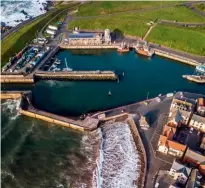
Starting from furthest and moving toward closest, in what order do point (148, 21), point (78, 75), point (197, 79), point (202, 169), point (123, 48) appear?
1. point (148, 21)
2. point (123, 48)
3. point (78, 75)
4. point (197, 79)
5. point (202, 169)

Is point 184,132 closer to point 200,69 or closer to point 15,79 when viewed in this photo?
point 200,69

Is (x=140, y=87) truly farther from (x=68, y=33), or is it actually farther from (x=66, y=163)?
(x=68, y=33)

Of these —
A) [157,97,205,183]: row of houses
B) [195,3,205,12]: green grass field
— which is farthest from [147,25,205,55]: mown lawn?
[157,97,205,183]: row of houses

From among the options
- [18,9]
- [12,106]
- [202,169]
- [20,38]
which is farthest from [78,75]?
[18,9]

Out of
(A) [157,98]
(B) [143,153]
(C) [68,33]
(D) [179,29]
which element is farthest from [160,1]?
(B) [143,153]

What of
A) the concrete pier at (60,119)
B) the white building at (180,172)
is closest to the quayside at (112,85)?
the concrete pier at (60,119)

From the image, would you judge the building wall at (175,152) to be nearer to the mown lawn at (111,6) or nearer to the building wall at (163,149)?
the building wall at (163,149)
